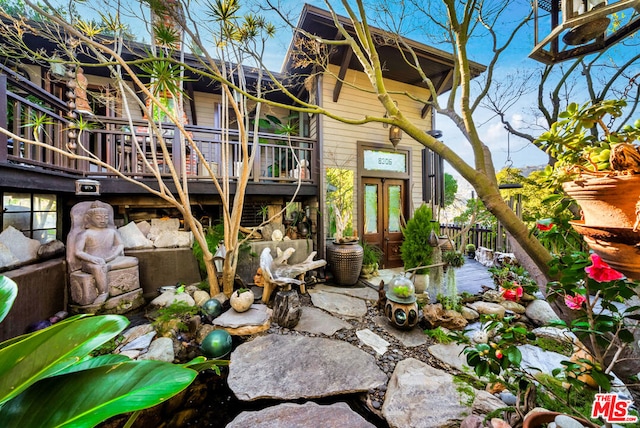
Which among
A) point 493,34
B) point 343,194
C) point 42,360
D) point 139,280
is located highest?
point 493,34

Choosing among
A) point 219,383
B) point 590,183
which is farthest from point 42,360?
point 219,383

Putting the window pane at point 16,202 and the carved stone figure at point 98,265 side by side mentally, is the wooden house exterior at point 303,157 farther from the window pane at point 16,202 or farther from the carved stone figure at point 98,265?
the carved stone figure at point 98,265

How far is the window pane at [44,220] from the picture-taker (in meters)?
3.56

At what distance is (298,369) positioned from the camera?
226 centimetres

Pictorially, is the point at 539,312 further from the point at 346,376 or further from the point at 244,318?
the point at 244,318

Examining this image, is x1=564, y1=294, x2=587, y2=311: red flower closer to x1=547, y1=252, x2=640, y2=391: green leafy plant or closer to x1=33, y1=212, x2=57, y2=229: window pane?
x1=547, y1=252, x2=640, y2=391: green leafy plant

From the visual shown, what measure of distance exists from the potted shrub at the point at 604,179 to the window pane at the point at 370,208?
182 inches

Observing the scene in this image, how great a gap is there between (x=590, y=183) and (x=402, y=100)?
5833mm

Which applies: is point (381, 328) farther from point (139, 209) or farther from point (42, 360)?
point (139, 209)

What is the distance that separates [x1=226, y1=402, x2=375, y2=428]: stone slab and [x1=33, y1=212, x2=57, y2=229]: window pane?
14.3 feet

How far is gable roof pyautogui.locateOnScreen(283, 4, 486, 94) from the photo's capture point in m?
4.36

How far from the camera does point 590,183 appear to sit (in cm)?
78

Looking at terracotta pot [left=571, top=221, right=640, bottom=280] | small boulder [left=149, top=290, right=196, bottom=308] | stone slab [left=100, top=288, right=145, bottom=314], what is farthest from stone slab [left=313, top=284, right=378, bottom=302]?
terracotta pot [left=571, top=221, right=640, bottom=280]

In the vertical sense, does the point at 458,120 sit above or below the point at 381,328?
above
